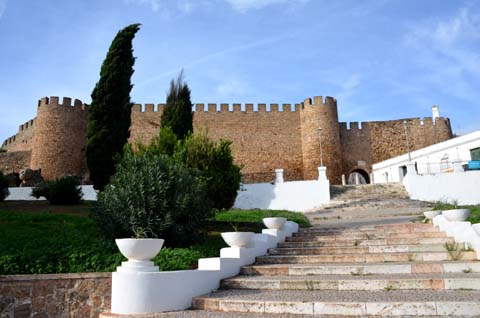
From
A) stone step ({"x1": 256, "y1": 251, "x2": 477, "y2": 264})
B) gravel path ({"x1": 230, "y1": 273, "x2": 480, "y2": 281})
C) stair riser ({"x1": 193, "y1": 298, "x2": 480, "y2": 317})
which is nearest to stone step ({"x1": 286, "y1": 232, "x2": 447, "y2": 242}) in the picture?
stone step ({"x1": 256, "y1": 251, "x2": 477, "y2": 264})

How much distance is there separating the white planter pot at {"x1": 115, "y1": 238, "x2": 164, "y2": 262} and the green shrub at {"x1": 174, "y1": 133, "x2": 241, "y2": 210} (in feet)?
20.1

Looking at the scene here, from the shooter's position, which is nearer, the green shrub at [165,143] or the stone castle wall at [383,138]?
the green shrub at [165,143]

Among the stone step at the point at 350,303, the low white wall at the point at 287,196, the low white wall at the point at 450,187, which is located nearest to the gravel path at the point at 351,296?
the stone step at the point at 350,303

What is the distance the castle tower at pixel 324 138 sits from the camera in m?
29.1

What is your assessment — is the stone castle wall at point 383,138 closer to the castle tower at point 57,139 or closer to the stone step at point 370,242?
the castle tower at point 57,139

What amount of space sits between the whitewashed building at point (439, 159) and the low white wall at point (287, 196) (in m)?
5.64

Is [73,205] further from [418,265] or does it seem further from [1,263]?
[418,265]

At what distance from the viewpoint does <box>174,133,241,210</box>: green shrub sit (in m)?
11.5

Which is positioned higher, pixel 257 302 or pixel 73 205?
pixel 73 205

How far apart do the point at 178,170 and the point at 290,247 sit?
9.04ft

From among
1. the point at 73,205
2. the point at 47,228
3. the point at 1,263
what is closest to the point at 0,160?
the point at 73,205

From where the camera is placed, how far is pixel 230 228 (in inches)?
422

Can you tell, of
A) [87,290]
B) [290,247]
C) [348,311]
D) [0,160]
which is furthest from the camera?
[0,160]

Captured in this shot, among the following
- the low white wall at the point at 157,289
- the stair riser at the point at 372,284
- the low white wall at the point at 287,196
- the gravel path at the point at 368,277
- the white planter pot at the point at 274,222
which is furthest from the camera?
the low white wall at the point at 287,196
